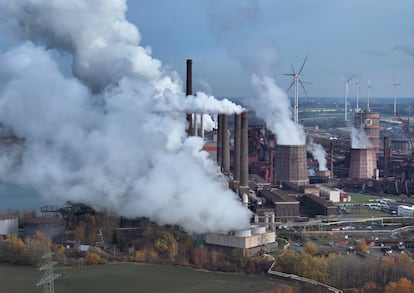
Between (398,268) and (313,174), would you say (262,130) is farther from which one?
(398,268)

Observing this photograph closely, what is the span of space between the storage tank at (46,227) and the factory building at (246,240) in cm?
226

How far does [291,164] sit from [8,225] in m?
6.75

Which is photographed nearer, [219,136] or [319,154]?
[219,136]

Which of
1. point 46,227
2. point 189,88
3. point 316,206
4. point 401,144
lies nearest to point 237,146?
point 189,88

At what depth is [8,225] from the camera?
35.5 feet

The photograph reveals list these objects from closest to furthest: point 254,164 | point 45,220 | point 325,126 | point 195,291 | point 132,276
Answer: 1. point 195,291
2. point 132,276
3. point 45,220
4. point 254,164
5. point 325,126

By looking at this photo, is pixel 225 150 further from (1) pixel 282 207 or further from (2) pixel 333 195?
(2) pixel 333 195

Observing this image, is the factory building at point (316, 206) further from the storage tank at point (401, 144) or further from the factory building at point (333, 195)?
the storage tank at point (401, 144)

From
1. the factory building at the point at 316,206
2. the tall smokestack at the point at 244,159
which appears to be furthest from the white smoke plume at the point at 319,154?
the tall smokestack at the point at 244,159

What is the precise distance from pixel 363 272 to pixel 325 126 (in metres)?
25.9

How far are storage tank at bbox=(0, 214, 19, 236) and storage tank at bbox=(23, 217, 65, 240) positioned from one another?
219 millimetres

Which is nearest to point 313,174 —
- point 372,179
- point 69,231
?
point 372,179

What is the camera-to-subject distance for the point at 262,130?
59.3ft

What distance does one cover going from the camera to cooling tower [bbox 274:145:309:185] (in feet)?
50.5
